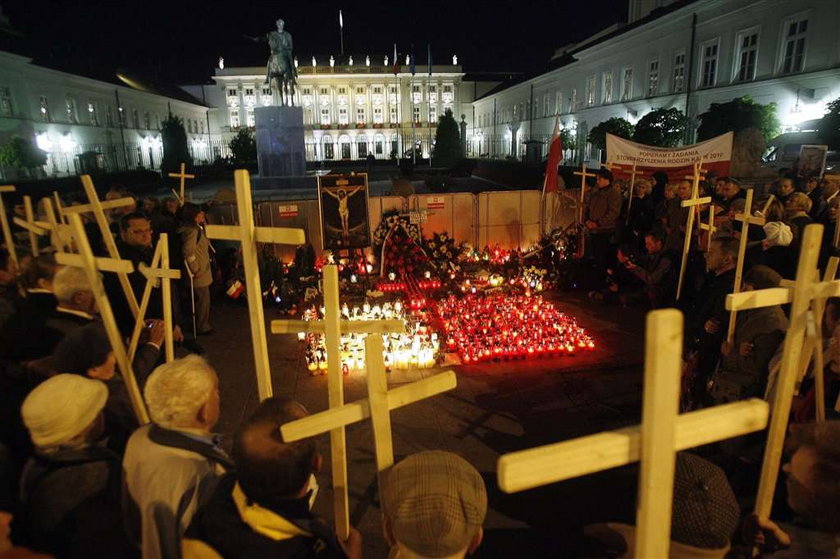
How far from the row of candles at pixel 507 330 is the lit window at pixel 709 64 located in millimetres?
25679

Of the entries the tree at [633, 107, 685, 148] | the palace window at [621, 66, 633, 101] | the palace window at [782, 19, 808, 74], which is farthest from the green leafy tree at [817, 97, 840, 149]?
the palace window at [621, 66, 633, 101]

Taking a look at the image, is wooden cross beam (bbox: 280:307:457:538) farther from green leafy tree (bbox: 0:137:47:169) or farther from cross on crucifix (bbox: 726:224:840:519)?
green leafy tree (bbox: 0:137:47:169)

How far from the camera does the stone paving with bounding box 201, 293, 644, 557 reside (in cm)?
356

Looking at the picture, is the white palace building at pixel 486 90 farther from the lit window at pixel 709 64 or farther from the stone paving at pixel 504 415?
the stone paving at pixel 504 415

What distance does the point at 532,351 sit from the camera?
6395 mm

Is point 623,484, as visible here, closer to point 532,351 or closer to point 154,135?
point 532,351

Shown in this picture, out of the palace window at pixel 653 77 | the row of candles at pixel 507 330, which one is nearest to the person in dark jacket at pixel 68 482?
the row of candles at pixel 507 330

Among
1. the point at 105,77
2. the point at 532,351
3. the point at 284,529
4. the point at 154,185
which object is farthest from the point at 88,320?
the point at 105,77

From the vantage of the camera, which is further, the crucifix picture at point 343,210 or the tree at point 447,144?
the tree at point 447,144

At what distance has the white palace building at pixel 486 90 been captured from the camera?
75.9ft

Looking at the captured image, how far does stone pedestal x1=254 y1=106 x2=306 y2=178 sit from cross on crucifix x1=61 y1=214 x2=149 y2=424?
783 inches

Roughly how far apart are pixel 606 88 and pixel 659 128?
17134mm

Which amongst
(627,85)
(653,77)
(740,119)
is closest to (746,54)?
(653,77)

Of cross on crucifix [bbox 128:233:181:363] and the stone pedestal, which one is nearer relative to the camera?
cross on crucifix [bbox 128:233:181:363]
